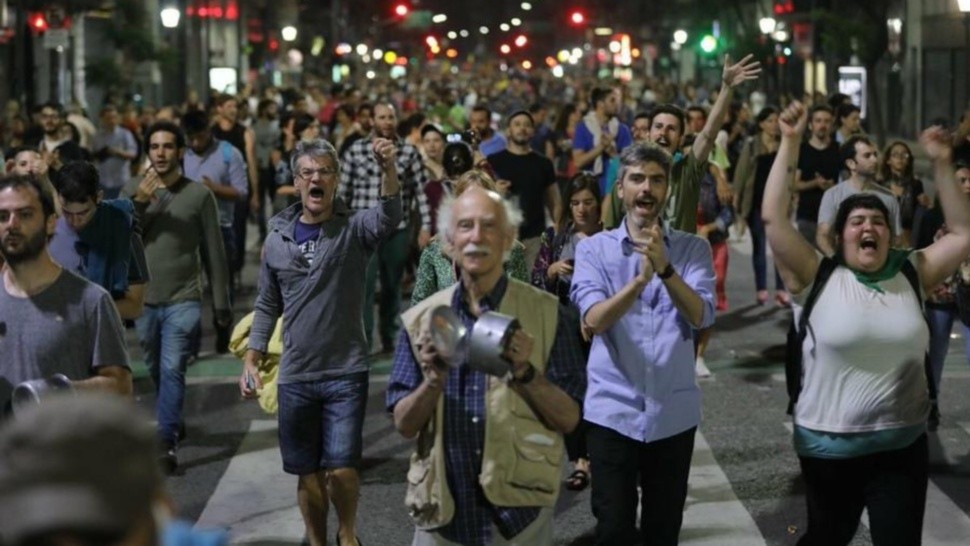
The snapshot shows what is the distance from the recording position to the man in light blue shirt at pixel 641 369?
20.9ft

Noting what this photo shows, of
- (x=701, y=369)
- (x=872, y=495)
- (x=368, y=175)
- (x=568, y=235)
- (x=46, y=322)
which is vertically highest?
(x=368, y=175)

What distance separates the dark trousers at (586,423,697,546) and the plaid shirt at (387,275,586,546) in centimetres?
128

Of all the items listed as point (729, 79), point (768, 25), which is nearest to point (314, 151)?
point (729, 79)

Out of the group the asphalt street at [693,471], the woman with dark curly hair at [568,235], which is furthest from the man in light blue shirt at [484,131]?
the woman with dark curly hair at [568,235]

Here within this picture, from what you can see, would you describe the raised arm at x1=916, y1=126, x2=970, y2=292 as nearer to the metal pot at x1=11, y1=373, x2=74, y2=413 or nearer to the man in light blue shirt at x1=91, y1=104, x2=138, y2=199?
the metal pot at x1=11, y1=373, x2=74, y2=413

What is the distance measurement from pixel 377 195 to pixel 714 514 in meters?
5.41

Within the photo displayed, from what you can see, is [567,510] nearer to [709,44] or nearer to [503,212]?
[503,212]

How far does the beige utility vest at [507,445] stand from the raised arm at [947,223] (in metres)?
1.85

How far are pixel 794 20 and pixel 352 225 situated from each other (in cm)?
4487

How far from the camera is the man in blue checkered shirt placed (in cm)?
1366

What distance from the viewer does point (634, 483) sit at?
6.41m

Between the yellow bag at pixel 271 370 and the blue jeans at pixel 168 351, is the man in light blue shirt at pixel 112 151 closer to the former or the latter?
the blue jeans at pixel 168 351

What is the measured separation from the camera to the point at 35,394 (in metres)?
5.01

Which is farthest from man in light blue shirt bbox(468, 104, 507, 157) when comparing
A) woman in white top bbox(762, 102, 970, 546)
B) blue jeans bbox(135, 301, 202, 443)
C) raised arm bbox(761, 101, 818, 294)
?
woman in white top bbox(762, 102, 970, 546)
